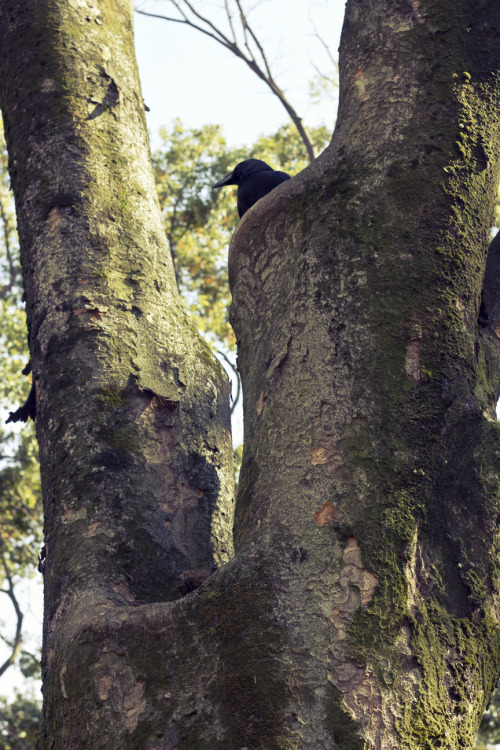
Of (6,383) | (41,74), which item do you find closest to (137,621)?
(41,74)

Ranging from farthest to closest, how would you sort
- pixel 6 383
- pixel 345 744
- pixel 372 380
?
pixel 6 383 < pixel 372 380 < pixel 345 744

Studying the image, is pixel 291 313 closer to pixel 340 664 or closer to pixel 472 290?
pixel 472 290

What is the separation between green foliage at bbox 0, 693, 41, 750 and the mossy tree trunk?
7.16 metres

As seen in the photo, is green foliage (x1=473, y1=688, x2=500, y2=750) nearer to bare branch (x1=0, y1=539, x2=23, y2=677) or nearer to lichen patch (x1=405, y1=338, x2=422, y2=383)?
bare branch (x1=0, y1=539, x2=23, y2=677)

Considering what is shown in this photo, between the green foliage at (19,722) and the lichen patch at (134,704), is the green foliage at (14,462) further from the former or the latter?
the lichen patch at (134,704)

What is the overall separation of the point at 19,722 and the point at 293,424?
10.9 meters

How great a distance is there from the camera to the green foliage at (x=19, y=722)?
29.9 ft

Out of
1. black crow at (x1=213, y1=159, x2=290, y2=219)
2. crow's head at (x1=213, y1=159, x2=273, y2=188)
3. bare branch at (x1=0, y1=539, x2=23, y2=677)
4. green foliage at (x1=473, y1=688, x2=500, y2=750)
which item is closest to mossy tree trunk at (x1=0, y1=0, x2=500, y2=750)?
black crow at (x1=213, y1=159, x2=290, y2=219)

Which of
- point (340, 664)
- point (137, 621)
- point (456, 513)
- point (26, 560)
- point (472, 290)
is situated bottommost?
point (340, 664)

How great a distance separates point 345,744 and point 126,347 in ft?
4.25

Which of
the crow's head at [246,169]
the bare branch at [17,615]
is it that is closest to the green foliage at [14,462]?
the bare branch at [17,615]

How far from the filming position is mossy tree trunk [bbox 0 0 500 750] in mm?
1314

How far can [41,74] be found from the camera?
8.22ft

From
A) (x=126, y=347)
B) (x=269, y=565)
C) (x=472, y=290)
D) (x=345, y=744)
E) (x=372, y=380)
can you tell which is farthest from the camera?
(x=126, y=347)
